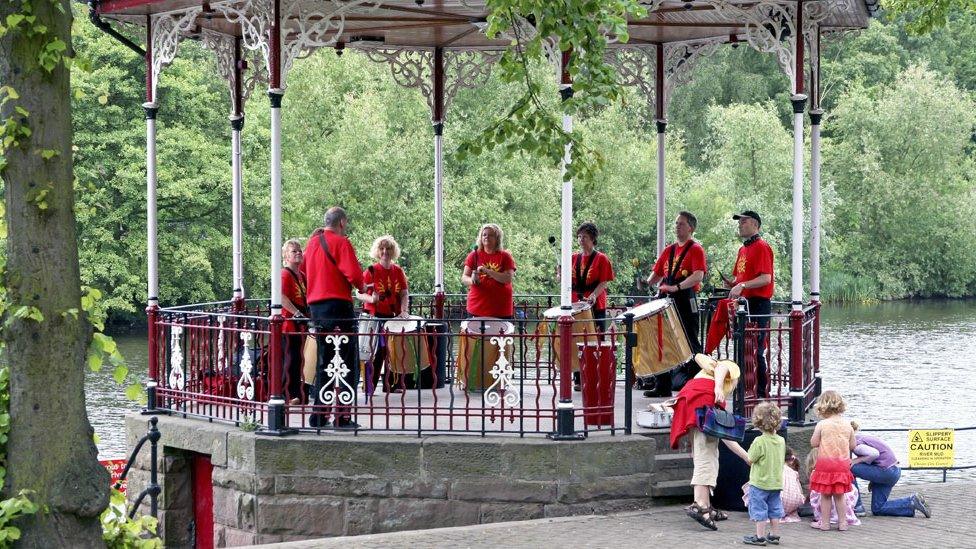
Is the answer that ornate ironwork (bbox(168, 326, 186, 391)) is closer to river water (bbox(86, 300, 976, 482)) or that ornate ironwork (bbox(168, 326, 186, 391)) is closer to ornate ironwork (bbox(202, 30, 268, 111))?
ornate ironwork (bbox(202, 30, 268, 111))

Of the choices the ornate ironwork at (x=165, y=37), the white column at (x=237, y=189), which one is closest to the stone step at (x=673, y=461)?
the white column at (x=237, y=189)

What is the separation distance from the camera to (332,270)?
38.3ft

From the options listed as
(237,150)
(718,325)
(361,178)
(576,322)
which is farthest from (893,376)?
(576,322)

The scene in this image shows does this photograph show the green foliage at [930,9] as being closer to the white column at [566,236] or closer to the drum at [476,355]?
the drum at [476,355]

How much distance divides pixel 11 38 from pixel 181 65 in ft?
95.4

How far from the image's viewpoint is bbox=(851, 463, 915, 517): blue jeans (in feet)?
37.0

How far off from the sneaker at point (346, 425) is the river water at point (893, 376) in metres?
11.8

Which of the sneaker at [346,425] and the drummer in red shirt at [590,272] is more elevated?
the drummer in red shirt at [590,272]

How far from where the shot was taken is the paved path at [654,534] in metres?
10.1

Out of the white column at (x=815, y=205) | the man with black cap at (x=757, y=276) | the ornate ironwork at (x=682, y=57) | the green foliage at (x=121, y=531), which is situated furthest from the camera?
the ornate ironwork at (x=682, y=57)

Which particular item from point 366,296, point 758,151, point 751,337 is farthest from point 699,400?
point 758,151

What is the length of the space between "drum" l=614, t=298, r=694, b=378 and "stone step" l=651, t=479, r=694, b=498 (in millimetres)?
1430

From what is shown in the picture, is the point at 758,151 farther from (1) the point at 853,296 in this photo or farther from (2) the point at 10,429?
(2) the point at 10,429

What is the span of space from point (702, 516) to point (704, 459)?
0.42m
